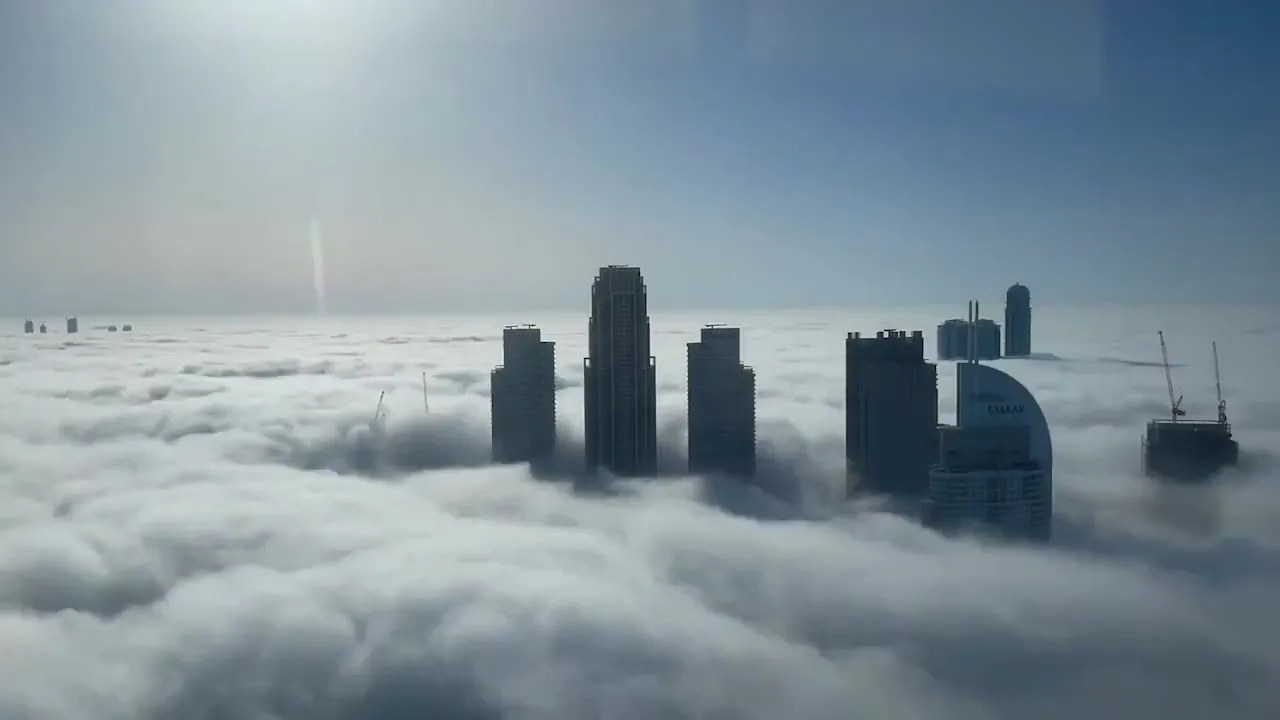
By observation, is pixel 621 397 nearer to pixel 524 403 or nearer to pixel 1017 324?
pixel 524 403

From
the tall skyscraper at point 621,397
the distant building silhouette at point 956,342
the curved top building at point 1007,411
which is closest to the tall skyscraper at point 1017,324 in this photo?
the distant building silhouette at point 956,342

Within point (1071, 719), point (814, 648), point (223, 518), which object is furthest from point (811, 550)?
point (223, 518)

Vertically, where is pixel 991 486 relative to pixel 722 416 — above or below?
below

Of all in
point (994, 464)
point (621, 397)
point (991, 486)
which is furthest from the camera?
point (621, 397)

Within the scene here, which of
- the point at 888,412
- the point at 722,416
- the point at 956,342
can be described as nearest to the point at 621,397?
the point at 722,416

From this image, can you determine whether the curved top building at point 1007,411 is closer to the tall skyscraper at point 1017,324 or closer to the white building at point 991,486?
the white building at point 991,486

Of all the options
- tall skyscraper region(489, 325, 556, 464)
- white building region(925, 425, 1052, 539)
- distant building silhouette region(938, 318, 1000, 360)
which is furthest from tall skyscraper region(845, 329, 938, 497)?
tall skyscraper region(489, 325, 556, 464)
